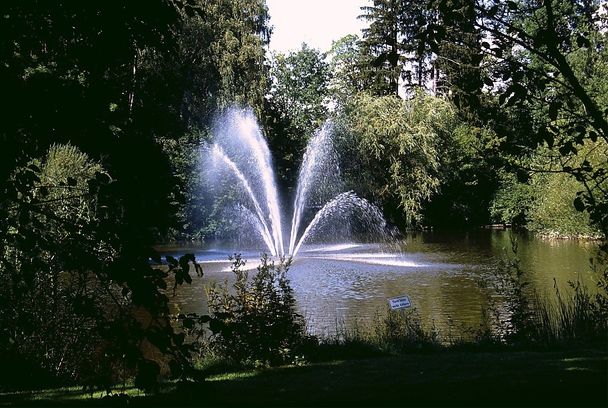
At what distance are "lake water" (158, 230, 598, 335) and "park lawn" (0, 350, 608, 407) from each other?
5.89 ft

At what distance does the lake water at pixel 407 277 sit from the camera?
12203 millimetres

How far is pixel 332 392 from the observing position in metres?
4.95

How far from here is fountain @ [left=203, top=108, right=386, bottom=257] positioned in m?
30.7

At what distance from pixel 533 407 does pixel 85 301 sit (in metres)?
2.92

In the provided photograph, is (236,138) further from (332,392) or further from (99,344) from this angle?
(332,392)

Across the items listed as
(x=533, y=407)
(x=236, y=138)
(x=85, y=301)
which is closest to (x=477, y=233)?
(x=236, y=138)

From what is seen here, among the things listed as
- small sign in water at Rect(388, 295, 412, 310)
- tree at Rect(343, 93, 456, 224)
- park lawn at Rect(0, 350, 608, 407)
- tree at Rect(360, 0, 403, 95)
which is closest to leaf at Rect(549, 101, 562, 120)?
park lawn at Rect(0, 350, 608, 407)

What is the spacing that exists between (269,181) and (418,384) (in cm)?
2781

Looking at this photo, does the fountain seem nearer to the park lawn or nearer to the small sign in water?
the small sign in water

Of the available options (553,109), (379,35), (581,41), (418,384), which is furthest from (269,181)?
(553,109)

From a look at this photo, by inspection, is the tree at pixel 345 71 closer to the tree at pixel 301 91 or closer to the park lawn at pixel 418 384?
the tree at pixel 301 91

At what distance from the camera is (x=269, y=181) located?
3259 cm

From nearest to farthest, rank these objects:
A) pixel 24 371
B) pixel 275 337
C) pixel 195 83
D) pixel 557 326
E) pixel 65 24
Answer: pixel 65 24, pixel 24 371, pixel 275 337, pixel 557 326, pixel 195 83

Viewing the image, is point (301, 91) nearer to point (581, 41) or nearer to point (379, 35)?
point (379, 35)
